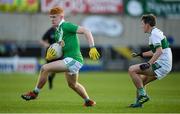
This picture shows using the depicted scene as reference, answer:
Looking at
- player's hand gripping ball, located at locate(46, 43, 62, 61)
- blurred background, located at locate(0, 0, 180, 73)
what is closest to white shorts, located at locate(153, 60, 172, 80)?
player's hand gripping ball, located at locate(46, 43, 62, 61)

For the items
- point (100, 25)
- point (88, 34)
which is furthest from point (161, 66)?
point (100, 25)

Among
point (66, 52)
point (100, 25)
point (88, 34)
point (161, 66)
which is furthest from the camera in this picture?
point (100, 25)

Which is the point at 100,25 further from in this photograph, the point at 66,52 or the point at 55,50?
the point at 66,52

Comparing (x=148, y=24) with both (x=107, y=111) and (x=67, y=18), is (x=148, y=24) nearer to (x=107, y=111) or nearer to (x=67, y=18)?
(x=107, y=111)

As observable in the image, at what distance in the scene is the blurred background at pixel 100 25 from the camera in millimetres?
44062

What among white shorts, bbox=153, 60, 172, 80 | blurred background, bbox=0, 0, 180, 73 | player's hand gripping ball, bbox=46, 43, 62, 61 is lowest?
blurred background, bbox=0, 0, 180, 73

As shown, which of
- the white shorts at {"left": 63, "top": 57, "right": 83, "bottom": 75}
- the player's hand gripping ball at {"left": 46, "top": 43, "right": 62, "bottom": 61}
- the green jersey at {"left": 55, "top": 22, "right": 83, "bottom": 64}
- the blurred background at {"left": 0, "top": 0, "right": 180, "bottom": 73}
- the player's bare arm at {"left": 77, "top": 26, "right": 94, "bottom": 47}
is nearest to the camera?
the player's bare arm at {"left": 77, "top": 26, "right": 94, "bottom": 47}

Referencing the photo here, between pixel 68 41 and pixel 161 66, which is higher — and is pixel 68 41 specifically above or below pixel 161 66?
above

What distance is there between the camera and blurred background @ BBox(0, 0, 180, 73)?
44.1m

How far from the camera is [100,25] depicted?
45.8 meters

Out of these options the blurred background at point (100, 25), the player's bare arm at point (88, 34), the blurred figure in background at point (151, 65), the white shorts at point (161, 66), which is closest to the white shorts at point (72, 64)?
the player's bare arm at point (88, 34)

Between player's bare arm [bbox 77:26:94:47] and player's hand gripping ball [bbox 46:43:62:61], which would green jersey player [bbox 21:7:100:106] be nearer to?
player's bare arm [bbox 77:26:94:47]

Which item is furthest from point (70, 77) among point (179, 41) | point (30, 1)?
point (179, 41)

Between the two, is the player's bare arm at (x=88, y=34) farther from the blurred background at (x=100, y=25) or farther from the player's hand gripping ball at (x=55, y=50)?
the blurred background at (x=100, y=25)
